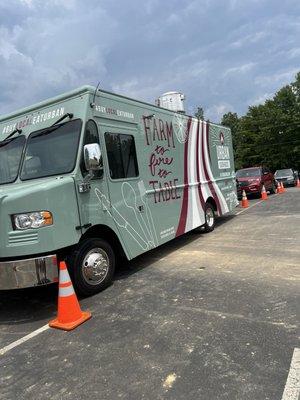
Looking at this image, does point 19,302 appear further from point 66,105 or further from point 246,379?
point 246,379

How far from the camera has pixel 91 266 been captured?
5836 millimetres

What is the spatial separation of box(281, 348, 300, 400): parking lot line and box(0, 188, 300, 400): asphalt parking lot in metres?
0.05

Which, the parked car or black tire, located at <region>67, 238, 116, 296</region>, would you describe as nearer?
black tire, located at <region>67, 238, 116, 296</region>

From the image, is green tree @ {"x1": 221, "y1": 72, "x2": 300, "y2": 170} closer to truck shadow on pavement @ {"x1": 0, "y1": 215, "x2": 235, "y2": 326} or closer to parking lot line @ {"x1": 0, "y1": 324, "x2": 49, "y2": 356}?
truck shadow on pavement @ {"x1": 0, "y1": 215, "x2": 235, "y2": 326}

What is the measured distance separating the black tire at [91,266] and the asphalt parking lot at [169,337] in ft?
0.59

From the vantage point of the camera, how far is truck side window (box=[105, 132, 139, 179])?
6.45 meters

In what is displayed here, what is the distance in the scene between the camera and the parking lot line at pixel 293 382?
3.16 m

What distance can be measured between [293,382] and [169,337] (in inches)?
55.6

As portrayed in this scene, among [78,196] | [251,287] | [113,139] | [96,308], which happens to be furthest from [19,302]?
[251,287]

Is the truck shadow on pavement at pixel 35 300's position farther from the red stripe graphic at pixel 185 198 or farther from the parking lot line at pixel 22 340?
the red stripe graphic at pixel 185 198

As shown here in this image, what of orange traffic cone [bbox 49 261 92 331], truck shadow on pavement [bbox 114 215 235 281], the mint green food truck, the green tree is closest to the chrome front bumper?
the mint green food truck

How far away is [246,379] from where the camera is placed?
343 centimetres

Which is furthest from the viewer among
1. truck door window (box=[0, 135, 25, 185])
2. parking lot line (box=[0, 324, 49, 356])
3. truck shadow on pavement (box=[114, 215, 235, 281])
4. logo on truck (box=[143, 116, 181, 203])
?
logo on truck (box=[143, 116, 181, 203])

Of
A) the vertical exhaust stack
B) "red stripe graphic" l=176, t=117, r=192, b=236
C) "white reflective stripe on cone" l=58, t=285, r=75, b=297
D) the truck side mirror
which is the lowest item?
"white reflective stripe on cone" l=58, t=285, r=75, b=297
